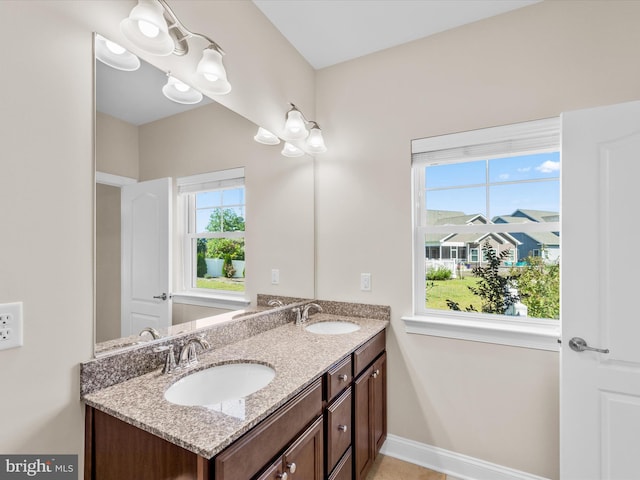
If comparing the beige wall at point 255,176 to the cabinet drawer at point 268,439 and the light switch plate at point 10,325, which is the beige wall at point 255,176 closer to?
the light switch plate at point 10,325

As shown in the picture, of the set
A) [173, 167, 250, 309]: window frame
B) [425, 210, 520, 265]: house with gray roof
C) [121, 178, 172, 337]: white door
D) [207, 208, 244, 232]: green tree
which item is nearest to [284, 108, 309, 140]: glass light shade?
[173, 167, 250, 309]: window frame

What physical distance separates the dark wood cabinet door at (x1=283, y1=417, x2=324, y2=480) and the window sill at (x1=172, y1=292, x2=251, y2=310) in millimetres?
731

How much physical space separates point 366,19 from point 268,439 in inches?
87.6

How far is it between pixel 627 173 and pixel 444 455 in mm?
1809

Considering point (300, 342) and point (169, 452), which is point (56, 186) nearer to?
point (169, 452)

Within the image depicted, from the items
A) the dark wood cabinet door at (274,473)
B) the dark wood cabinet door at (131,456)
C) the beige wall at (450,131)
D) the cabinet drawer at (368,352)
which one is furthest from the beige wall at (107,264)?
the beige wall at (450,131)

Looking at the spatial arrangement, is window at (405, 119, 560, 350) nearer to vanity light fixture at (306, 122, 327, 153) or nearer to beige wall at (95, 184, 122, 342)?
vanity light fixture at (306, 122, 327, 153)

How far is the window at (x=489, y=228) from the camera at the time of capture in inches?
69.3

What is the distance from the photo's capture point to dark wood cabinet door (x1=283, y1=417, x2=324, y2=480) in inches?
41.0

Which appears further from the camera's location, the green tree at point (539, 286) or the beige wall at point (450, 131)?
the green tree at point (539, 286)

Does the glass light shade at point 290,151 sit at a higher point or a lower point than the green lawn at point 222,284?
higher

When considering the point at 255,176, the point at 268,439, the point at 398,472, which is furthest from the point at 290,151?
the point at 398,472

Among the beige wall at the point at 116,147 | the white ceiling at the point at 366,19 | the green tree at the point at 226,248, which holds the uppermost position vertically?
the white ceiling at the point at 366,19

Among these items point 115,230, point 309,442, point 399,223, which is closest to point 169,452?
point 309,442
